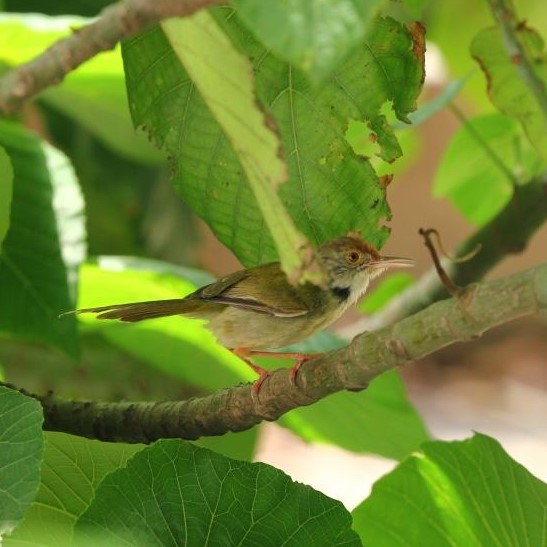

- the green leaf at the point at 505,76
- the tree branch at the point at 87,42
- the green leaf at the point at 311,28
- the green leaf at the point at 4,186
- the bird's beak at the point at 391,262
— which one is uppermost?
the green leaf at the point at 505,76

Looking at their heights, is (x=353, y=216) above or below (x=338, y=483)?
below

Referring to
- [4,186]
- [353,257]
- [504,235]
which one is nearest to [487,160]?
[504,235]

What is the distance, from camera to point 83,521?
64cm

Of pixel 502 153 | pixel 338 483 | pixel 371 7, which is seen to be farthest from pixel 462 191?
pixel 338 483

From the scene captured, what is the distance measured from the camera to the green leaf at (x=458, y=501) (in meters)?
0.77

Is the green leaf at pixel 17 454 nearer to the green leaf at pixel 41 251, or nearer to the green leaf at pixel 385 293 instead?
the green leaf at pixel 41 251

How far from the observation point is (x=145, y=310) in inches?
36.6

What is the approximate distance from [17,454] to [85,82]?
0.72 meters

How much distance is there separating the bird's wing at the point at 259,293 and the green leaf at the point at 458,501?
24cm

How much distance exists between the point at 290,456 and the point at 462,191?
7.06 ft

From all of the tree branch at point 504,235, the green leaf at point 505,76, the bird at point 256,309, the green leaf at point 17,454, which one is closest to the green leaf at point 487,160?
the tree branch at point 504,235

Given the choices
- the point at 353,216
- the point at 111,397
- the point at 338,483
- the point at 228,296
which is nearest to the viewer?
the point at 353,216

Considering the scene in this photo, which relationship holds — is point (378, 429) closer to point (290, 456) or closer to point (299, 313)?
point (299, 313)

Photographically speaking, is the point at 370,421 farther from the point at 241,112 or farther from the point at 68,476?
the point at 241,112
